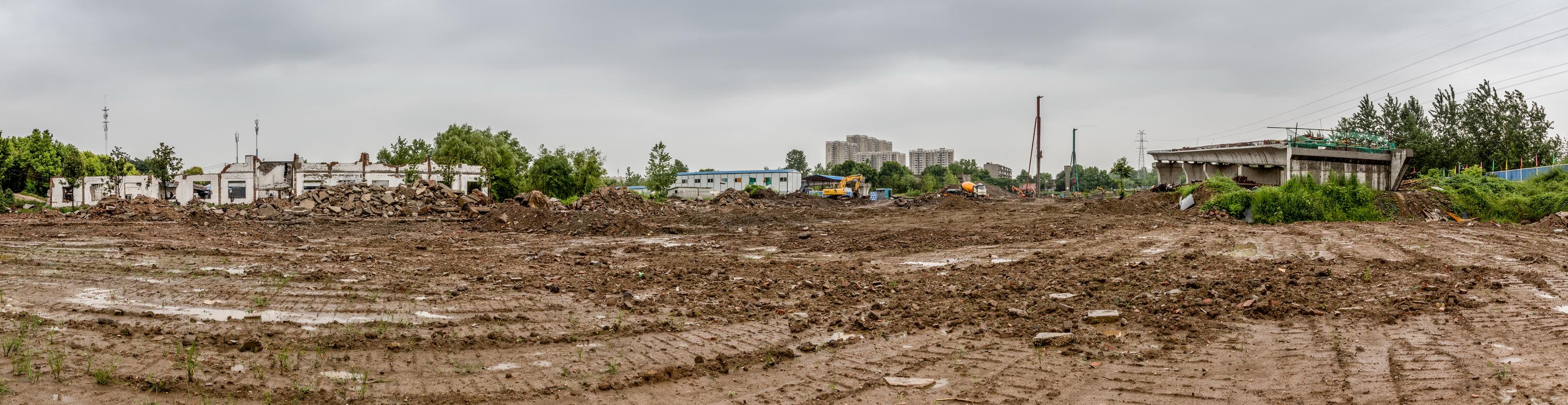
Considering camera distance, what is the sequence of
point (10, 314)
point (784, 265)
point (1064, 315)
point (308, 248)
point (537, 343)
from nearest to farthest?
point (537, 343) → point (10, 314) → point (1064, 315) → point (784, 265) → point (308, 248)

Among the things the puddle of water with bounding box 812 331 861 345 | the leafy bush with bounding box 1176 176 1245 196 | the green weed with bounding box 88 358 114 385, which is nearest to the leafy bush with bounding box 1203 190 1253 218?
the leafy bush with bounding box 1176 176 1245 196

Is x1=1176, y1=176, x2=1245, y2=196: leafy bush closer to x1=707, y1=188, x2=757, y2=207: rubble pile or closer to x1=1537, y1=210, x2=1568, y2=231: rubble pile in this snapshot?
x1=1537, y1=210, x2=1568, y2=231: rubble pile

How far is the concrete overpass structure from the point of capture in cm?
→ 3372

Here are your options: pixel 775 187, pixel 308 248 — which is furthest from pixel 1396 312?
pixel 775 187

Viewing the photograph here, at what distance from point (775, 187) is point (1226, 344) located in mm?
66288

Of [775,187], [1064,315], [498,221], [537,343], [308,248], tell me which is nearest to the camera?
[537,343]

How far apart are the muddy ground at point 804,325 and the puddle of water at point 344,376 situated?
27 millimetres

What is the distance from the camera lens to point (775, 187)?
236ft

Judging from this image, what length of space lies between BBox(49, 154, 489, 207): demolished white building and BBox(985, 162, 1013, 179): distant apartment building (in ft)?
324

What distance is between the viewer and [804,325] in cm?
673

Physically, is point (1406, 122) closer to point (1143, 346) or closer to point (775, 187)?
point (775, 187)

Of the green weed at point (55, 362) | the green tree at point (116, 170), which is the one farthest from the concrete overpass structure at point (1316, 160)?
the green tree at point (116, 170)

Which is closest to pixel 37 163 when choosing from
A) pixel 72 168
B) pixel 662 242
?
pixel 72 168

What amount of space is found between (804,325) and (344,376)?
140 inches
